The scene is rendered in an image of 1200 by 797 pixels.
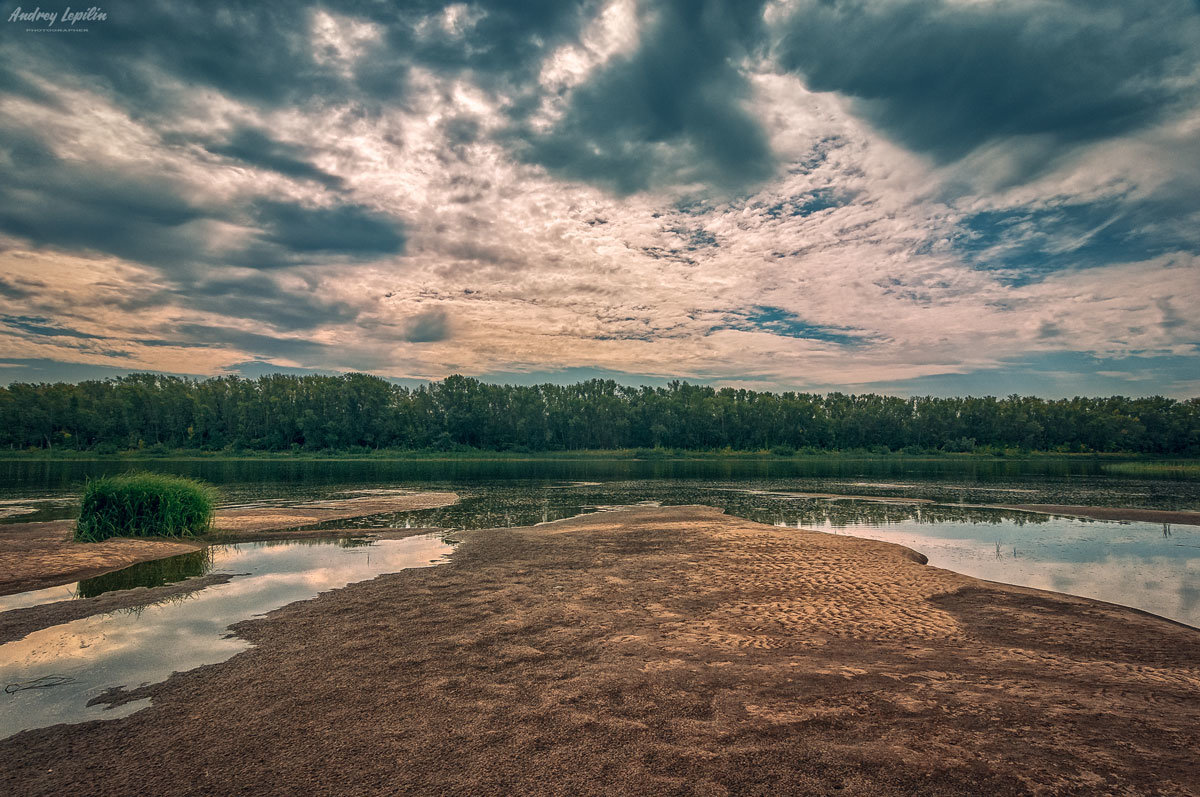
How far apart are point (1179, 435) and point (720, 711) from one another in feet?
560

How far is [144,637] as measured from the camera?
430 inches

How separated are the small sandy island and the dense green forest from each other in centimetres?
12599

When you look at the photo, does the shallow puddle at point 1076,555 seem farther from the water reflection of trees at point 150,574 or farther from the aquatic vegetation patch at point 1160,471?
the aquatic vegetation patch at point 1160,471

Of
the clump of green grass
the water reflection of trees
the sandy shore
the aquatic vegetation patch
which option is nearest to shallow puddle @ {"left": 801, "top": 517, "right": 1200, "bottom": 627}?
the water reflection of trees

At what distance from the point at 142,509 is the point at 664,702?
24.3 metres

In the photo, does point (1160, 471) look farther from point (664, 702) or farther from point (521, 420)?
point (521, 420)

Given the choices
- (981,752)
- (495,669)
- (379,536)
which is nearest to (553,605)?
(495,669)

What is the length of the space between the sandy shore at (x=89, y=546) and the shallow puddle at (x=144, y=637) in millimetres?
1350

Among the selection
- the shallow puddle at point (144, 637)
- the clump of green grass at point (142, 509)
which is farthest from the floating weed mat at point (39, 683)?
the clump of green grass at point (142, 509)

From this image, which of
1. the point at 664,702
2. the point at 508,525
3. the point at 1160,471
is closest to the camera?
the point at 664,702

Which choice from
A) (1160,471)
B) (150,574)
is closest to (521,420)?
(1160,471)

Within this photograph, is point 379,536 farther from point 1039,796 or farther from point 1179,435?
point 1179,435

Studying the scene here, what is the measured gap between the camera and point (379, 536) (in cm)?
2422

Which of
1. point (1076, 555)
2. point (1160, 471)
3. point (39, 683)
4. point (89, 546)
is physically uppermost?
point (39, 683)
